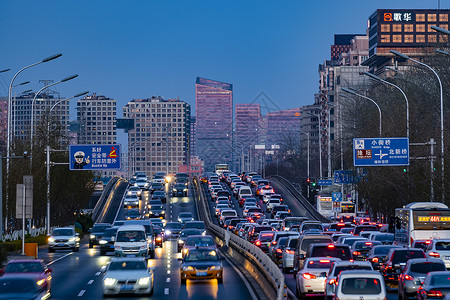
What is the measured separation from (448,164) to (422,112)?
33629mm

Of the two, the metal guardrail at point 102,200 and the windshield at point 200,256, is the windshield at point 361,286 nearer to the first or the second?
the windshield at point 200,256

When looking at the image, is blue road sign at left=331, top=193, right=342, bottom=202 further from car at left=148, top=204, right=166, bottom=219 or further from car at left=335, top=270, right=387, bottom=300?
car at left=335, top=270, right=387, bottom=300

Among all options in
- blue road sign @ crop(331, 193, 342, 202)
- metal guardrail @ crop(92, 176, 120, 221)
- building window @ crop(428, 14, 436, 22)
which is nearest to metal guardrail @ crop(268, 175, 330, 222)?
blue road sign @ crop(331, 193, 342, 202)

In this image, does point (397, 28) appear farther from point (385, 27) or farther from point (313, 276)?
point (313, 276)

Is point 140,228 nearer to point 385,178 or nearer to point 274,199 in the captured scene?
point 385,178

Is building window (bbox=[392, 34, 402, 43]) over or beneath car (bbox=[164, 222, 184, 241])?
over

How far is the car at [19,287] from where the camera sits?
857 inches

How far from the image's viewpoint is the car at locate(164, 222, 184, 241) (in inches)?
2504

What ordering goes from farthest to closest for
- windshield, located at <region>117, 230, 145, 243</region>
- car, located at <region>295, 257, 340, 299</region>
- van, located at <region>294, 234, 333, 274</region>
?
windshield, located at <region>117, 230, 145, 243</region> < van, located at <region>294, 234, 333, 274</region> < car, located at <region>295, 257, 340, 299</region>

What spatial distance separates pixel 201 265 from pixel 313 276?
6.59 m

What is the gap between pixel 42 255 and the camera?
49438 mm

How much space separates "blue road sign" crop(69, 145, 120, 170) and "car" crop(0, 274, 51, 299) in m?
37.1

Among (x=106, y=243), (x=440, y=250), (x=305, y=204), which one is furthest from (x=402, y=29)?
(x=440, y=250)

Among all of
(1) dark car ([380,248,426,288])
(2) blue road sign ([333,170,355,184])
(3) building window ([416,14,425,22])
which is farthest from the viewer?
(3) building window ([416,14,425,22])
